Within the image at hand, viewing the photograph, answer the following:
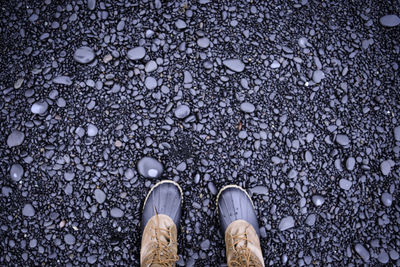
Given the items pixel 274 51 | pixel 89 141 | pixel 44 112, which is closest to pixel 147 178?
pixel 89 141

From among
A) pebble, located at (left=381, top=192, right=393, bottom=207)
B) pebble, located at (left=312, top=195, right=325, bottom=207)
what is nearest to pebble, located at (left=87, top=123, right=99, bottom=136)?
A: pebble, located at (left=312, top=195, right=325, bottom=207)

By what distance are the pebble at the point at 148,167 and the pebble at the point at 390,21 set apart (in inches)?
91.6

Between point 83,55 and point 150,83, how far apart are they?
1.99 feet

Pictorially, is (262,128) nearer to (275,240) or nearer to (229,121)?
(229,121)

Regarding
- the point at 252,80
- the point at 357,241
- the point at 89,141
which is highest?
the point at 252,80

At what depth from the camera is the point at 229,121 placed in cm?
233

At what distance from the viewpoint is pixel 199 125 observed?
7.59ft

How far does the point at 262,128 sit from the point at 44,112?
5.93ft

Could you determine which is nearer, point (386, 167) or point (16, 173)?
point (16, 173)

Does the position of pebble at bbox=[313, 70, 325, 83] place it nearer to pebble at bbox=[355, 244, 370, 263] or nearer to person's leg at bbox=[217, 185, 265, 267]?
person's leg at bbox=[217, 185, 265, 267]

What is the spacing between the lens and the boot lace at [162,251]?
200 cm

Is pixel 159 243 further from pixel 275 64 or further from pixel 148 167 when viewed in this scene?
pixel 275 64

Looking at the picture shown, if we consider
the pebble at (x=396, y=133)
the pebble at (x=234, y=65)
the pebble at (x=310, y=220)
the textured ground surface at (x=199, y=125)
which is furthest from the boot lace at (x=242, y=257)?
the pebble at (x=396, y=133)

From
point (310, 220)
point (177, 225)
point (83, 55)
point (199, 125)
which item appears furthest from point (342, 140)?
point (83, 55)
